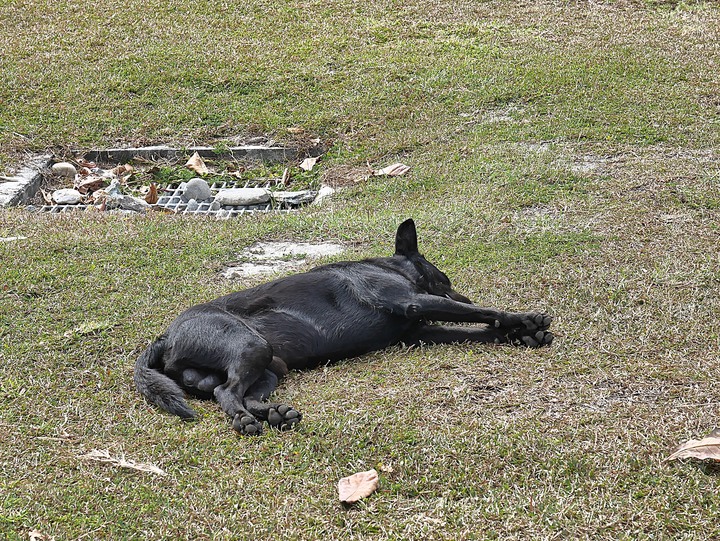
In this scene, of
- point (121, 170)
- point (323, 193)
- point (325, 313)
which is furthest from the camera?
point (121, 170)

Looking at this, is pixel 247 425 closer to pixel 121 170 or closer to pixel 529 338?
pixel 529 338

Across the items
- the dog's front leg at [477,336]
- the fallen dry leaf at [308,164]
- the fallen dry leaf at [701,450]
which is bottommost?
the fallen dry leaf at [308,164]

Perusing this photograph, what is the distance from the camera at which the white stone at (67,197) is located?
9.19 meters

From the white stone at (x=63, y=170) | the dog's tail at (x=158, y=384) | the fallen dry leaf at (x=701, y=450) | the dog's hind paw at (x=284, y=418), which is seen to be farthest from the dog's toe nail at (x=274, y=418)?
the white stone at (x=63, y=170)

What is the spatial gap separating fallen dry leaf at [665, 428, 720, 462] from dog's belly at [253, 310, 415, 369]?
1787 mm

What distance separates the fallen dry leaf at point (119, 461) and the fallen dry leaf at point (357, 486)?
0.79 meters

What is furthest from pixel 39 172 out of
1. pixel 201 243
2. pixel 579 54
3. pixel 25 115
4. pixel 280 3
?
pixel 579 54

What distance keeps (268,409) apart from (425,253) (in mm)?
2709

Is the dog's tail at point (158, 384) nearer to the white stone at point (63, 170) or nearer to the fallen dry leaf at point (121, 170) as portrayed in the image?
the fallen dry leaf at point (121, 170)

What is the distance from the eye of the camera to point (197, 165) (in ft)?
32.6

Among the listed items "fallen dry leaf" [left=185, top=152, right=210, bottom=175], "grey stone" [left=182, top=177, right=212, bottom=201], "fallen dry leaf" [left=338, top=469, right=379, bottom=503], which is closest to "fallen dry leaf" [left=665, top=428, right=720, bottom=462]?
"fallen dry leaf" [left=338, top=469, right=379, bottom=503]

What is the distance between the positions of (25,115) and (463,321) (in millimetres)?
8019

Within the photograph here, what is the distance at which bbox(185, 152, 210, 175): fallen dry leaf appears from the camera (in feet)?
32.3

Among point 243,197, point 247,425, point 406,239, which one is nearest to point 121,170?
point 243,197
